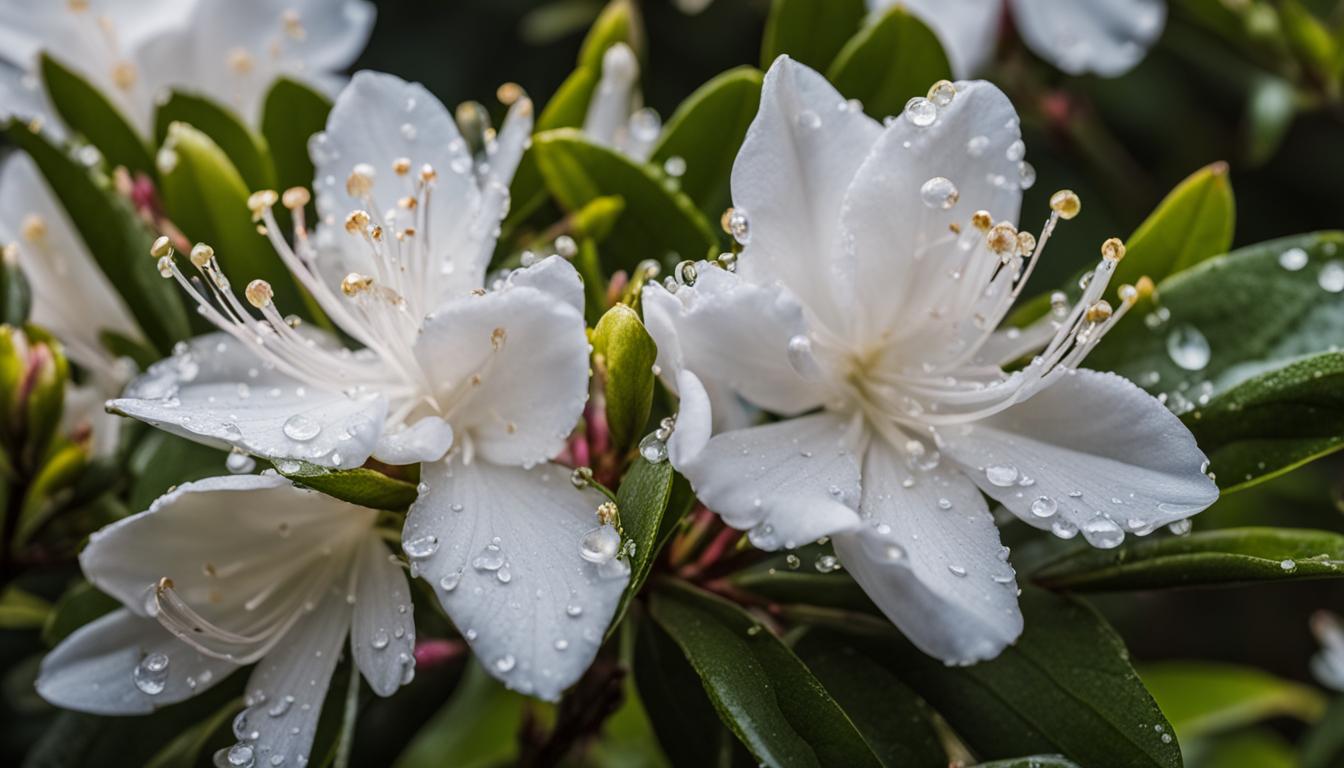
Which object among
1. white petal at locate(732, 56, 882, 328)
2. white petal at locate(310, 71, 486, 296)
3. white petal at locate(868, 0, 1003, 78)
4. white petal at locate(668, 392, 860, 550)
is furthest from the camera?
white petal at locate(868, 0, 1003, 78)

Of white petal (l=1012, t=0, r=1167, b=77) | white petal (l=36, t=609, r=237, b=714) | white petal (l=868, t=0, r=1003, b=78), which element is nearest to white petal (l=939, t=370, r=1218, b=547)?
white petal (l=36, t=609, r=237, b=714)

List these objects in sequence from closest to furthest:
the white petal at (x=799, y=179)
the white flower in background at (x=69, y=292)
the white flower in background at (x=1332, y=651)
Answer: the white petal at (x=799, y=179)
the white flower in background at (x=69, y=292)
the white flower in background at (x=1332, y=651)

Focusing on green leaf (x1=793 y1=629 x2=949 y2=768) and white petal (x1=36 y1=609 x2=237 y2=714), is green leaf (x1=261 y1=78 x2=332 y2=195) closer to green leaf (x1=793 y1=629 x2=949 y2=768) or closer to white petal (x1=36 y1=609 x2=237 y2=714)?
white petal (x1=36 y1=609 x2=237 y2=714)

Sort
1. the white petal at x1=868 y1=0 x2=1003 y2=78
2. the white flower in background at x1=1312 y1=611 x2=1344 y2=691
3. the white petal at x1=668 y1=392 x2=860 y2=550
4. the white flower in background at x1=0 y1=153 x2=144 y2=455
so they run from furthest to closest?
the white flower in background at x1=1312 y1=611 x2=1344 y2=691 < the white petal at x1=868 y1=0 x2=1003 y2=78 < the white flower in background at x1=0 y1=153 x2=144 y2=455 < the white petal at x1=668 y1=392 x2=860 y2=550

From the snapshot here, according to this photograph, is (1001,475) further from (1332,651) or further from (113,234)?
(1332,651)

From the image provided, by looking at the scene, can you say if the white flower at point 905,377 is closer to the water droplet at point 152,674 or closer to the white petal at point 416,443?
the white petal at point 416,443

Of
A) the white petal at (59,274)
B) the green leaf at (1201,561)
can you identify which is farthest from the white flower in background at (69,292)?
the green leaf at (1201,561)

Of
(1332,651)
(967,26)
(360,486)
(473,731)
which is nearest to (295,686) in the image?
(360,486)
